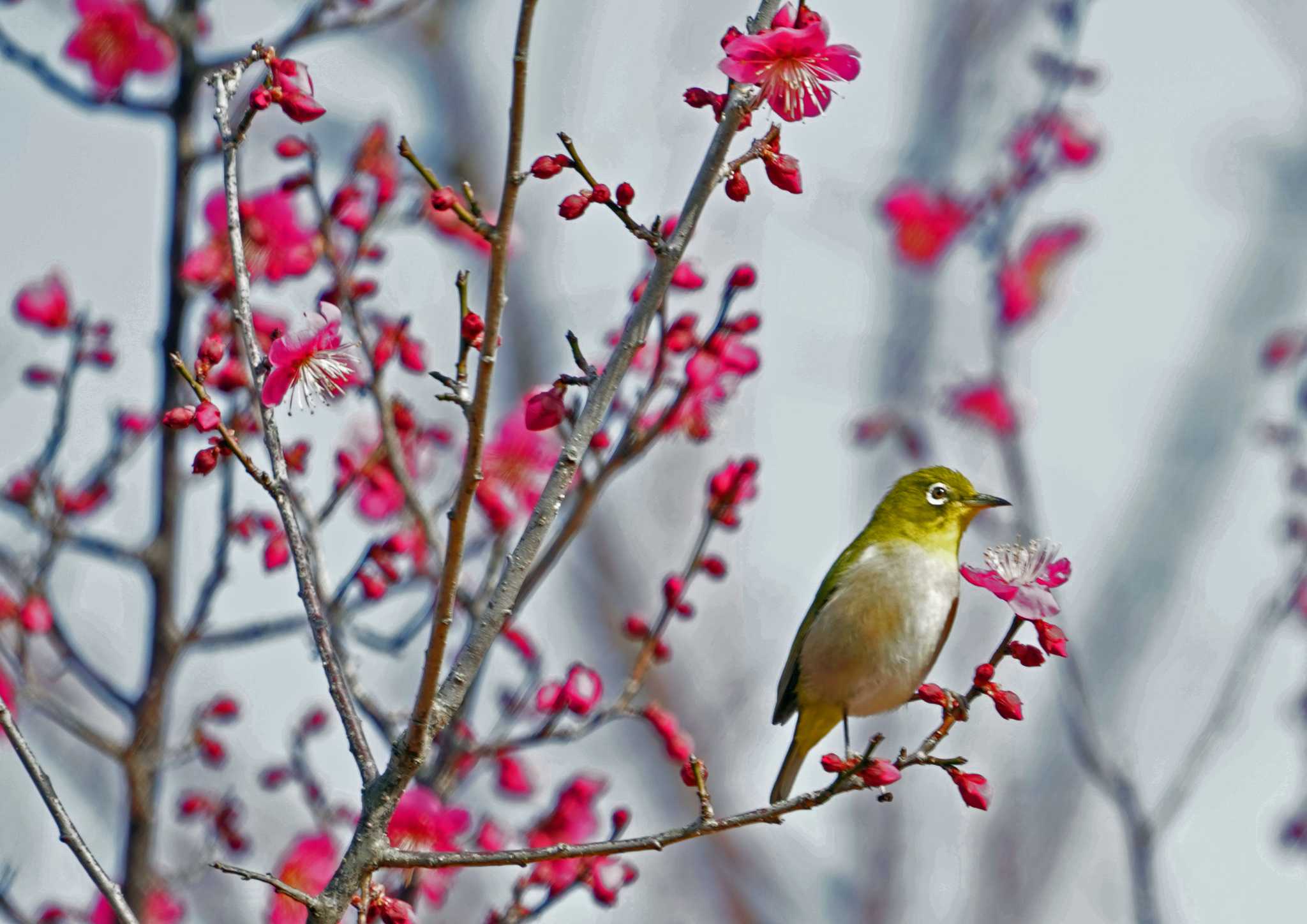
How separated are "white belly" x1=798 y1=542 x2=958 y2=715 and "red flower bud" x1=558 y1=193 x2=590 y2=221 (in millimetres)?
1843

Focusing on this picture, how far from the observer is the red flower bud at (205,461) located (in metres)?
2.43

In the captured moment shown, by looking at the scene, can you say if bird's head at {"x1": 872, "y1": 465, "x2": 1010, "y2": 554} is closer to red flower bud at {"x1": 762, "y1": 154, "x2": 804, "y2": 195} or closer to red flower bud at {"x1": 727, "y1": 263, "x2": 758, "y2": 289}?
red flower bud at {"x1": 727, "y1": 263, "x2": 758, "y2": 289}

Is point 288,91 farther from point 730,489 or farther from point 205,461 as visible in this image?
point 730,489

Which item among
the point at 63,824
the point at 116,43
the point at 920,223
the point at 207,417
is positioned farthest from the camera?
the point at 920,223

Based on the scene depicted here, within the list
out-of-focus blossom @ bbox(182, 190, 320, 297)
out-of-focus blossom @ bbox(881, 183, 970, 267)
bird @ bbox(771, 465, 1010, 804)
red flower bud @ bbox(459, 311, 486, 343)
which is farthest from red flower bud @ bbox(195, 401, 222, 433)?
out-of-focus blossom @ bbox(881, 183, 970, 267)

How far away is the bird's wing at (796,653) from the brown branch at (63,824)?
7.24 feet

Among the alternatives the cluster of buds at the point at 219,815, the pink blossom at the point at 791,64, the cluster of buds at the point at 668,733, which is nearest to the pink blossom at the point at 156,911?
the cluster of buds at the point at 219,815

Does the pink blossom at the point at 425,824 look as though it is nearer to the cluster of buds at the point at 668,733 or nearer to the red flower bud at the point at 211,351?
the cluster of buds at the point at 668,733

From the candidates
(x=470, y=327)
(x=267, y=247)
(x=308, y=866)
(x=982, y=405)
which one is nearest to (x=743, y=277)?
(x=470, y=327)

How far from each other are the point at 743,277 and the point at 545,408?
766 millimetres

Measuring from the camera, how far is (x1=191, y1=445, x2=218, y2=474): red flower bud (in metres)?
2.43

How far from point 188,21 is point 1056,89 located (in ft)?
12.3

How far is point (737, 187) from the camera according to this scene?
7.88 feet

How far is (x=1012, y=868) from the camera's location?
342 inches
